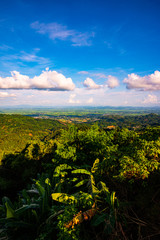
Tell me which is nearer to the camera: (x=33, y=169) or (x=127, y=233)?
Answer: (x=127, y=233)

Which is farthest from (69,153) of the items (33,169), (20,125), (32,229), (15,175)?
(20,125)

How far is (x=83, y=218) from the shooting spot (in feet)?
12.6

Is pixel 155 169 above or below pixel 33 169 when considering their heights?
above

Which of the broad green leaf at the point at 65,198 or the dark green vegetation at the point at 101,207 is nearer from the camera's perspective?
the dark green vegetation at the point at 101,207

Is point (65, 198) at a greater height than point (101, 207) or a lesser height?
greater

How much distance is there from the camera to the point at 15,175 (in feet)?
63.5

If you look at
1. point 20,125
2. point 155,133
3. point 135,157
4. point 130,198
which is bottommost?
point 20,125

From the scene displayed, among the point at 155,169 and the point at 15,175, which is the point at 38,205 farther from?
the point at 15,175

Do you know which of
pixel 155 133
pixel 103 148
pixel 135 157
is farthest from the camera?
pixel 103 148

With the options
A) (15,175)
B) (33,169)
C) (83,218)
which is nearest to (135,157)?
(83,218)

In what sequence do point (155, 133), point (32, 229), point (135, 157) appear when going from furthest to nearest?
point (155, 133), point (135, 157), point (32, 229)

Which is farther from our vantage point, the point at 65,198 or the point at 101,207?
the point at 65,198

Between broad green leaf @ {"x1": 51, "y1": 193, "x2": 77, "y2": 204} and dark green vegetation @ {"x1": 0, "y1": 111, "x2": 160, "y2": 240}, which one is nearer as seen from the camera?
dark green vegetation @ {"x1": 0, "y1": 111, "x2": 160, "y2": 240}

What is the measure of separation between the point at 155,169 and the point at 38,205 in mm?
5495
